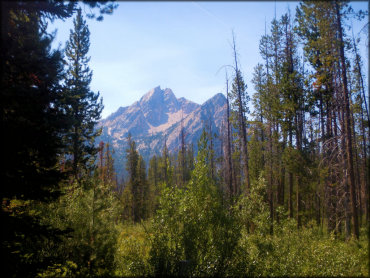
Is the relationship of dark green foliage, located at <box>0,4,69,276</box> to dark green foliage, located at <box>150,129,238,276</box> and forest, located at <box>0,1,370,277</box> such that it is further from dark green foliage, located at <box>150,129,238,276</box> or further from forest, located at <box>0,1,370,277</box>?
dark green foliage, located at <box>150,129,238,276</box>

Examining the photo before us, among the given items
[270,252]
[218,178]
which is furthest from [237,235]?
[270,252]

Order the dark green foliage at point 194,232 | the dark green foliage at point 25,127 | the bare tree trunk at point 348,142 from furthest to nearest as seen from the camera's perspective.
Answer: the bare tree trunk at point 348,142
the dark green foliage at point 194,232
the dark green foliage at point 25,127

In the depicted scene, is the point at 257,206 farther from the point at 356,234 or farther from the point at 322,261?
the point at 356,234

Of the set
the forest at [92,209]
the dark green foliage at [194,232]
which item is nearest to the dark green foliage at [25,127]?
the forest at [92,209]

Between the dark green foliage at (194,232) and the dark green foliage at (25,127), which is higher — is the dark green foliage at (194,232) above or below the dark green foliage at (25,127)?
below

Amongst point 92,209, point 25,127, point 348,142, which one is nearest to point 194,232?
point 92,209

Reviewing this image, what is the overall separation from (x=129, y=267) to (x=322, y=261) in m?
6.18

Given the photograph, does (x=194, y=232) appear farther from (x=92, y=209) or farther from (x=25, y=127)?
(x=25, y=127)

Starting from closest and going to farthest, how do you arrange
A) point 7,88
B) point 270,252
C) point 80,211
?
point 7,88, point 80,211, point 270,252

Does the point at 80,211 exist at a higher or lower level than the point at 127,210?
higher

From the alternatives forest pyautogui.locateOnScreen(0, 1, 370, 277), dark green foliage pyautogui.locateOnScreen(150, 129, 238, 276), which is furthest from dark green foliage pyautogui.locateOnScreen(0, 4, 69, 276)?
dark green foliage pyautogui.locateOnScreen(150, 129, 238, 276)

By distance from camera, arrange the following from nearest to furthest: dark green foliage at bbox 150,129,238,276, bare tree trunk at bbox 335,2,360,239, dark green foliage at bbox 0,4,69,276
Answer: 1. dark green foliage at bbox 0,4,69,276
2. dark green foliage at bbox 150,129,238,276
3. bare tree trunk at bbox 335,2,360,239

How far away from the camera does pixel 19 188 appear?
4887mm

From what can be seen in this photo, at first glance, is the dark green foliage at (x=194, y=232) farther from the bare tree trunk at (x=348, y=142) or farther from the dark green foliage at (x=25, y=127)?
the bare tree trunk at (x=348, y=142)
